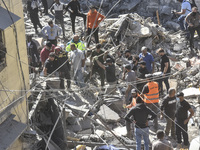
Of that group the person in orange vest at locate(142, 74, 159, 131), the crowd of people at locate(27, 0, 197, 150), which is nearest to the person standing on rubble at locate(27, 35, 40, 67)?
the crowd of people at locate(27, 0, 197, 150)

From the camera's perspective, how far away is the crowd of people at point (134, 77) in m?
8.83

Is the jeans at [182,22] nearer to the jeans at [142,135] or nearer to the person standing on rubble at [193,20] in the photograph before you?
the person standing on rubble at [193,20]

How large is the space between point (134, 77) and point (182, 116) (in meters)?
1.91

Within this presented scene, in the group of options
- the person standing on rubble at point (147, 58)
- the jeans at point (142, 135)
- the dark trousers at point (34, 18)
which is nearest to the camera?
the jeans at point (142, 135)

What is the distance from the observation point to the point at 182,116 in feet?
30.1

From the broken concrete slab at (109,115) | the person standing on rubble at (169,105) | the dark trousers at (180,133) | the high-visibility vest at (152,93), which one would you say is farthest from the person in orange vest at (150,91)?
the broken concrete slab at (109,115)

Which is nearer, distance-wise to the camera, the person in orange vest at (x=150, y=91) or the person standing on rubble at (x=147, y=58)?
the person in orange vest at (x=150, y=91)

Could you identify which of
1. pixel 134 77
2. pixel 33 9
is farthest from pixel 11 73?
pixel 33 9

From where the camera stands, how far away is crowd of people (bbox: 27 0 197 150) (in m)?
8.83

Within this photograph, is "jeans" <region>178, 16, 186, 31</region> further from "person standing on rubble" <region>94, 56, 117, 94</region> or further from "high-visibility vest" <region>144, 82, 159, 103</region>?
"high-visibility vest" <region>144, 82, 159, 103</region>

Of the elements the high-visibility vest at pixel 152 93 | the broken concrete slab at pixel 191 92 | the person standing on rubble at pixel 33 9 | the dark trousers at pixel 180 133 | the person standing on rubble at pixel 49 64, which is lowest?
the broken concrete slab at pixel 191 92

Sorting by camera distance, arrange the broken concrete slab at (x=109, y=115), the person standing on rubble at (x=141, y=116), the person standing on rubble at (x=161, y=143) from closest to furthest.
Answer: the person standing on rubble at (x=161, y=143) → the person standing on rubble at (x=141, y=116) → the broken concrete slab at (x=109, y=115)

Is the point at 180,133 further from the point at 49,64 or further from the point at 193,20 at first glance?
the point at 193,20

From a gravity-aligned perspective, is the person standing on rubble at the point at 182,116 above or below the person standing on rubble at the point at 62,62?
below
